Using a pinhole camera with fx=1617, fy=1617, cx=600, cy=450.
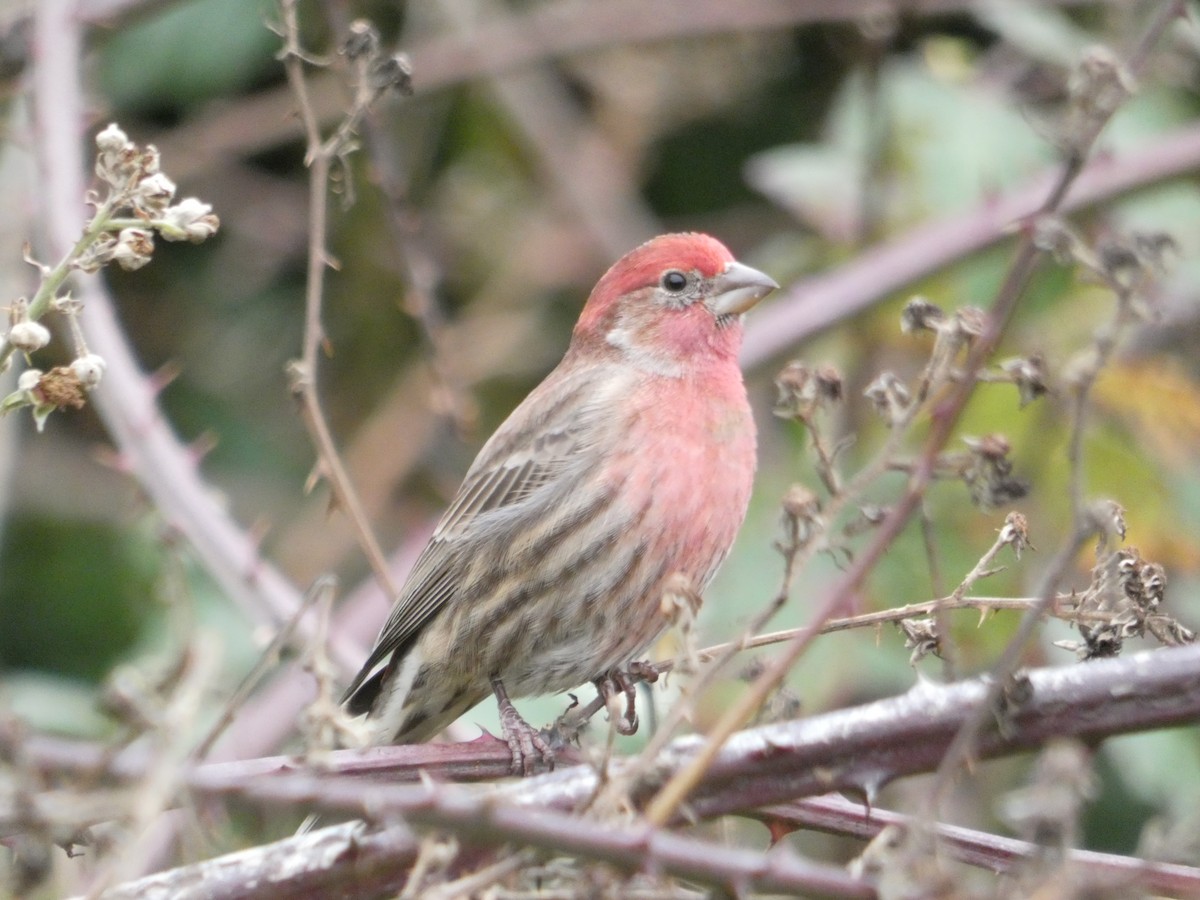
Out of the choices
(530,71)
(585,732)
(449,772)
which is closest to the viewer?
(449,772)

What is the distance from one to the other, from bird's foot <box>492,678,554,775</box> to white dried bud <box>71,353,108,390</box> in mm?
1385

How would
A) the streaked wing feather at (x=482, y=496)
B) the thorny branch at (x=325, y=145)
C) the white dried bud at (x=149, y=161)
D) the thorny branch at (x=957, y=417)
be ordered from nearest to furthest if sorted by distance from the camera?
the thorny branch at (x=957, y=417) < the white dried bud at (x=149, y=161) < the thorny branch at (x=325, y=145) < the streaked wing feather at (x=482, y=496)

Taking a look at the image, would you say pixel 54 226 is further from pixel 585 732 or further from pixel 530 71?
pixel 530 71

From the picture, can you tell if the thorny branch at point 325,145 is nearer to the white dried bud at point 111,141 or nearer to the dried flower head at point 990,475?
the white dried bud at point 111,141

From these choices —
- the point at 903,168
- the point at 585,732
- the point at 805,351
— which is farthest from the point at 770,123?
the point at 585,732

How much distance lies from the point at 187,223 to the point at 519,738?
197 centimetres

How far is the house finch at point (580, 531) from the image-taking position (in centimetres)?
419

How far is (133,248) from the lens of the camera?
2137 millimetres

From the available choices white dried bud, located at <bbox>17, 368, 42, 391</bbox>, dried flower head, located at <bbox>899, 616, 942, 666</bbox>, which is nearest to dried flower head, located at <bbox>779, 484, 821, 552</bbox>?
dried flower head, located at <bbox>899, 616, 942, 666</bbox>

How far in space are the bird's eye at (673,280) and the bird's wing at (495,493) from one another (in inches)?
17.7

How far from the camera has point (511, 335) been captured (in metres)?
7.68

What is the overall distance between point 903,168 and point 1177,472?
150 cm

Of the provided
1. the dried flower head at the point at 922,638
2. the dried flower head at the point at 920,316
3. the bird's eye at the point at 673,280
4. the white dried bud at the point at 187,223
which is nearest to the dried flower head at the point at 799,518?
the dried flower head at the point at 920,316

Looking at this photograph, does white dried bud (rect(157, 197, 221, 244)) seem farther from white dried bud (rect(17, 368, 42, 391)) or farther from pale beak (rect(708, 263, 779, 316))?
pale beak (rect(708, 263, 779, 316))
